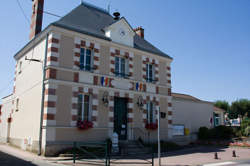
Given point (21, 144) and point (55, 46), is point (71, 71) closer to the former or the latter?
point (55, 46)

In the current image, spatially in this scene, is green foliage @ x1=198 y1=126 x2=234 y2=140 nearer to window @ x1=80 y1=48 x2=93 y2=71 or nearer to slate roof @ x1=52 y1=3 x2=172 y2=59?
slate roof @ x1=52 y1=3 x2=172 y2=59

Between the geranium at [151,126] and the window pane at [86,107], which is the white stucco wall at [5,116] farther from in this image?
the geranium at [151,126]

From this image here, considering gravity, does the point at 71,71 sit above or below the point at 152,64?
below

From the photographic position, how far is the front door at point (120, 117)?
1430 cm

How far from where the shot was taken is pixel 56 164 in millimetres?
9383

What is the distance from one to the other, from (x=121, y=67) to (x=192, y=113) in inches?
340

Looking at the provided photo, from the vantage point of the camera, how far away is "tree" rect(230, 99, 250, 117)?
42.8 m

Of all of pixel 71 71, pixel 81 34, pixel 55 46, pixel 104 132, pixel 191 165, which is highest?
pixel 81 34

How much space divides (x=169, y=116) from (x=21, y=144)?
9.73 m

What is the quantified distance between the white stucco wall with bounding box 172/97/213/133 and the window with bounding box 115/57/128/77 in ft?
18.2

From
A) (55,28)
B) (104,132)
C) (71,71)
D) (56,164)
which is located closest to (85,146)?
(104,132)

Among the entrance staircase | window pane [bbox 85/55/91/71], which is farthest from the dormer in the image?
the entrance staircase

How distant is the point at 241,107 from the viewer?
43.2 meters

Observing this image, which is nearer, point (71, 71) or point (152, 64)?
point (71, 71)
